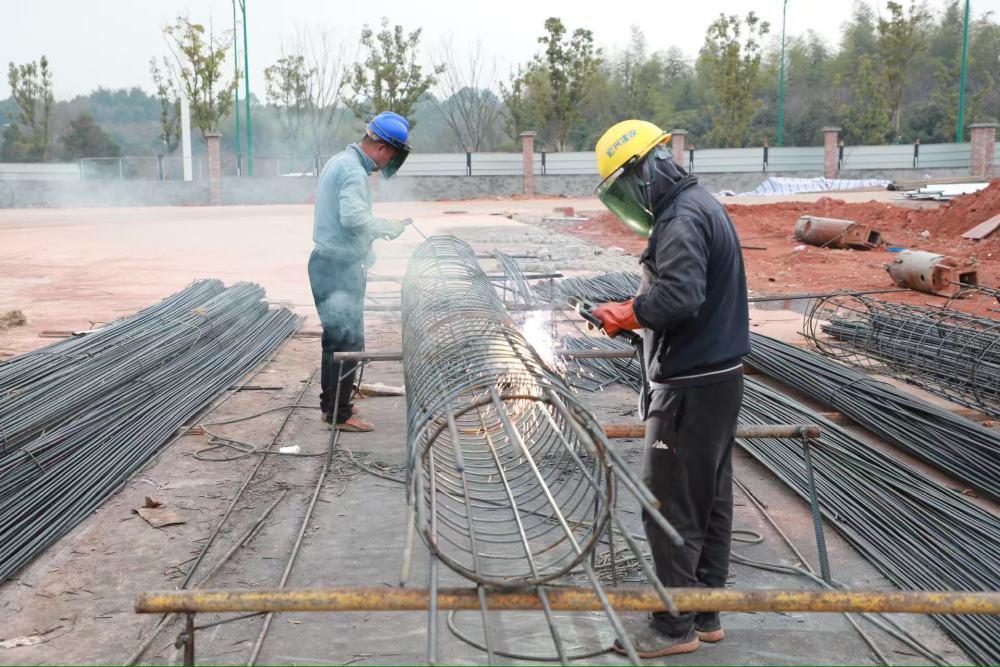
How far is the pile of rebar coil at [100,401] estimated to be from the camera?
15.0ft

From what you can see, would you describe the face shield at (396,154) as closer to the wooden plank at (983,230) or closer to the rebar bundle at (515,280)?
the rebar bundle at (515,280)

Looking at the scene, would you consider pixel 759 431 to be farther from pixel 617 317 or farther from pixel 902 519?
pixel 902 519

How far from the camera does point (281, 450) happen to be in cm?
579

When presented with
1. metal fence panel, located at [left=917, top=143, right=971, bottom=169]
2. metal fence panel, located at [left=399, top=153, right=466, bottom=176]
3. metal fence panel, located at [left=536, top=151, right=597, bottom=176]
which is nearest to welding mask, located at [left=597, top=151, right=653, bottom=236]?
metal fence panel, located at [left=399, top=153, right=466, bottom=176]

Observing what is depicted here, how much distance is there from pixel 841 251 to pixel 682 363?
13799 mm

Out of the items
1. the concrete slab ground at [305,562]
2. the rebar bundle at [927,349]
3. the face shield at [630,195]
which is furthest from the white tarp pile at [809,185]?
the face shield at [630,195]

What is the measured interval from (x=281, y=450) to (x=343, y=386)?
1.88 feet

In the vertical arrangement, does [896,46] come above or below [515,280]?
above

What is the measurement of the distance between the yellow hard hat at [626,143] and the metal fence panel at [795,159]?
119 feet

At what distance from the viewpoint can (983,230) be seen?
52.9 ft

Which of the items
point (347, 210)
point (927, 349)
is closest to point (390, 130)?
point (347, 210)

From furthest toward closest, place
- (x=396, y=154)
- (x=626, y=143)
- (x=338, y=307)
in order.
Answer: (x=338, y=307), (x=396, y=154), (x=626, y=143)

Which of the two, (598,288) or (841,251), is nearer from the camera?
(598,288)

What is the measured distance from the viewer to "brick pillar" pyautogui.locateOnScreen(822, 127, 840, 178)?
3634cm
